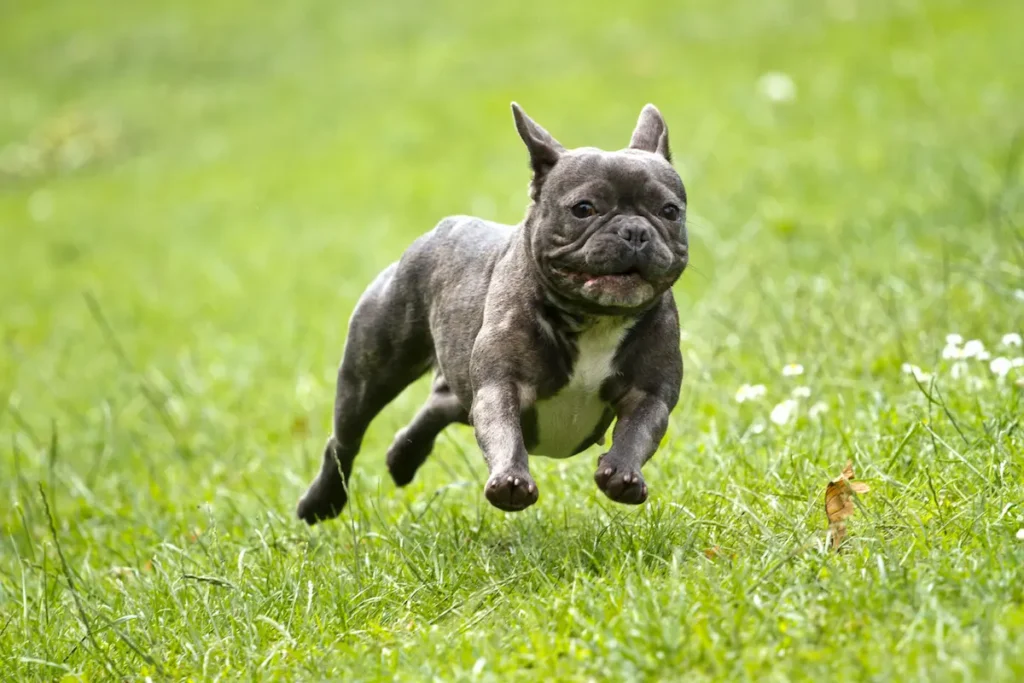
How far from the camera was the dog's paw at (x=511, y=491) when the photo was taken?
3.95m

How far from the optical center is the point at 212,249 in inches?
566

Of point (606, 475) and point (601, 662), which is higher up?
point (606, 475)

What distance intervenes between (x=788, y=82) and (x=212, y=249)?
6.65 metres

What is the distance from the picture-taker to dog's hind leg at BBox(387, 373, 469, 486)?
5371 millimetres

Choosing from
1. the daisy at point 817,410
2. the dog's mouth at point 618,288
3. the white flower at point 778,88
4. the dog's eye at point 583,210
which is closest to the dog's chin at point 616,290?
the dog's mouth at point 618,288

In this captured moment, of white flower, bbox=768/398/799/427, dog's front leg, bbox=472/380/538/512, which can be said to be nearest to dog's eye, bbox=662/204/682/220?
dog's front leg, bbox=472/380/538/512

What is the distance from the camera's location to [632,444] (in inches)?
164

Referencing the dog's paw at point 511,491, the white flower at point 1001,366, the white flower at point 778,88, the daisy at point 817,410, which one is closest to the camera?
the dog's paw at point 511,491

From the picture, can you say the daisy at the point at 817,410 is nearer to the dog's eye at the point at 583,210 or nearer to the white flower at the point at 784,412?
the white flower at the point at 784,412

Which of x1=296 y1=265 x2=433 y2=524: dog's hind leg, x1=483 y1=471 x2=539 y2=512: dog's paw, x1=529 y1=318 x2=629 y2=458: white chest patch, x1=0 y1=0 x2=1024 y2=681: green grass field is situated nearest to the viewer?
x1=0 y1=0 x2=1024 y2=681: green grass field

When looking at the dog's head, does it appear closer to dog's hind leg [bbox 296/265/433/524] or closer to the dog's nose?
the dog's nose

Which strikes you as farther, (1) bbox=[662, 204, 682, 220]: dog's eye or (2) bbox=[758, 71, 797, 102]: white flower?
(2) bbox=[758, 71, 797, 102]: white flower

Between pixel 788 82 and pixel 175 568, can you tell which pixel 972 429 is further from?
pixel 788 82

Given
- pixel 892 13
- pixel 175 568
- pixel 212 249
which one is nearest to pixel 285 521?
pixel 175 568
